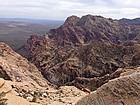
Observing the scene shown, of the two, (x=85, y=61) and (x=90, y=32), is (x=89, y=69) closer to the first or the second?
(x=85, y=61)

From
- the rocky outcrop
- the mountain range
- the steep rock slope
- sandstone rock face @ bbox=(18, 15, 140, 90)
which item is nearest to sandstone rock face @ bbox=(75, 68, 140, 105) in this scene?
the mountain range

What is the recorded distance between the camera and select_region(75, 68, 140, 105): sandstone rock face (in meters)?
8.30

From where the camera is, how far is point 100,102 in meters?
8.45

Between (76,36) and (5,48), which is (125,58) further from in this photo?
(76,36)

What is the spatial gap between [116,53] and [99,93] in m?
61.9

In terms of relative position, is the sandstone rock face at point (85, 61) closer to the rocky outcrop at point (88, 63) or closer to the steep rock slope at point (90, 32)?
the rocky outcrop at point (88, 63)

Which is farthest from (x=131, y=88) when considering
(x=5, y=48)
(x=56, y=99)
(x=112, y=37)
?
(x=112, y=37)

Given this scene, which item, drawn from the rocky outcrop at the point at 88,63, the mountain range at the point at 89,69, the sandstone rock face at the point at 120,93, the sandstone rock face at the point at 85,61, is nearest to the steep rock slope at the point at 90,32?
the mountain range at the point at 89,69

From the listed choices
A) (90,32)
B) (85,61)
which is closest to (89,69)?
(85,61)

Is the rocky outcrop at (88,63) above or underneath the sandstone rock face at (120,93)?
underneath

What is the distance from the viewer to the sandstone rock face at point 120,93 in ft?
27.2

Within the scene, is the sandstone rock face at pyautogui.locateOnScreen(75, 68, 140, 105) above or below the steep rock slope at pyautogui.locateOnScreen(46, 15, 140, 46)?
above

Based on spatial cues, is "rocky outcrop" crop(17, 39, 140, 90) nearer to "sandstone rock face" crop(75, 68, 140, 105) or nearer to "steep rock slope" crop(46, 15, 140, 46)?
"steep rock slope" crop(46, 15, 140, 46)

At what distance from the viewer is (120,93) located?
8.40 metres
